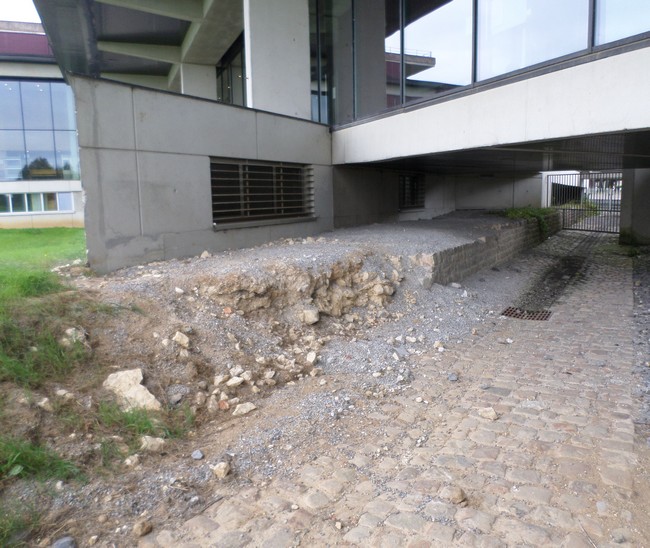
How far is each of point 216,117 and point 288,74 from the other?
2986 mm

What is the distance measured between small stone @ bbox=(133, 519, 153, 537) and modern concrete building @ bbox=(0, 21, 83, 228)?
66.6 ft

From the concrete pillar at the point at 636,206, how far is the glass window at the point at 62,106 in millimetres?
20755

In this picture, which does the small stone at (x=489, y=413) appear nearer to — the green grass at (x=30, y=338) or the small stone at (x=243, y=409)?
the small stone at (x=243, y=409)

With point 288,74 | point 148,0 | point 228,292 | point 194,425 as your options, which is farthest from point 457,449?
point 148,0

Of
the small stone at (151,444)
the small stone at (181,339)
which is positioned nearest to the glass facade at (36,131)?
the small stone at (181,339)

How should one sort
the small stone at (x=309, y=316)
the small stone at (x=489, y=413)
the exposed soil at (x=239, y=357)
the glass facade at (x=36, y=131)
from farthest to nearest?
the glass facade at (x=36, y=131) → the small stone at (x=309, y=316) → the small stone at (x=489, y=413) → the exposed soil at (x=239, y=357)

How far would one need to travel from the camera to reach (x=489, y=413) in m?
4.01

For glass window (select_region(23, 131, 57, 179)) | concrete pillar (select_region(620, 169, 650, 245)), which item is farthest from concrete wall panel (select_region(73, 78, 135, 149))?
glass window (select_region(23, 131, 57, 179))

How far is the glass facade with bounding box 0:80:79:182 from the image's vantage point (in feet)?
66.0

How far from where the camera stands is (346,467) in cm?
332

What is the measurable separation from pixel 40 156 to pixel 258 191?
53.7 ft

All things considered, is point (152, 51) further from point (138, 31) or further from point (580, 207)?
point (580, 207)

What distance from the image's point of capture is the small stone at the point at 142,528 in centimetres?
265

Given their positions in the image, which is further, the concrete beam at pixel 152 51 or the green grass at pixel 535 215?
the concrete beam at pixel 152 51
